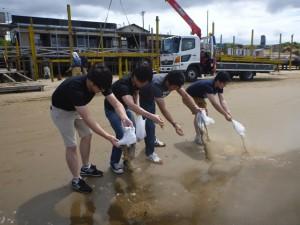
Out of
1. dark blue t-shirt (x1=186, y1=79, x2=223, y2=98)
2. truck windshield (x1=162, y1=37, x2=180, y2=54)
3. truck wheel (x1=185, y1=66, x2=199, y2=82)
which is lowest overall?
truck wheel (x1=185, y1=66, x2=199, y2=82)

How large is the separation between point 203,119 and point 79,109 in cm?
236

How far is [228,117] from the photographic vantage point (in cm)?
507

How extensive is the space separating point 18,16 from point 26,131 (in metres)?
22.3

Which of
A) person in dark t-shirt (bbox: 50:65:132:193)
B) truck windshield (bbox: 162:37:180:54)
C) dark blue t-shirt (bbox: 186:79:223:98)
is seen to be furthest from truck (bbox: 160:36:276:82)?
person in dark t-shirt (bbox: 50:65:132:193)

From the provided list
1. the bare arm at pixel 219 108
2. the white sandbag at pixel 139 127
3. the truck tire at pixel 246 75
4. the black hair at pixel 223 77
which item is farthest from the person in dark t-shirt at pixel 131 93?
the truck tire at pixel 246 75

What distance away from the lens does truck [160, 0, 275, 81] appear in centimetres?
1648

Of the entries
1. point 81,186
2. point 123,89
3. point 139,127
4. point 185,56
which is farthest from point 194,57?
point 81,186

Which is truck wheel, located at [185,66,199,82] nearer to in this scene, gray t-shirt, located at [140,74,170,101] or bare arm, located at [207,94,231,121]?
bare arm, located at [207,94,231,121]

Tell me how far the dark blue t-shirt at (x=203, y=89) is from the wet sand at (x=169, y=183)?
885mm

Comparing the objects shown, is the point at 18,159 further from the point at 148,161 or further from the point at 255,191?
the point at 255,191

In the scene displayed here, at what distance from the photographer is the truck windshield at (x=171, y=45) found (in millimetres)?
16484

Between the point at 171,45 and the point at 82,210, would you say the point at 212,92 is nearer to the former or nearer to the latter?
the point at 82,210

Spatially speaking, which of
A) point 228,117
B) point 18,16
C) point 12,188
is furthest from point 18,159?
point 18,16

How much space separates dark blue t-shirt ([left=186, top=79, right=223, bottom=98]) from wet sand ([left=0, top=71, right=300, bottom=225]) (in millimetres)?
885
